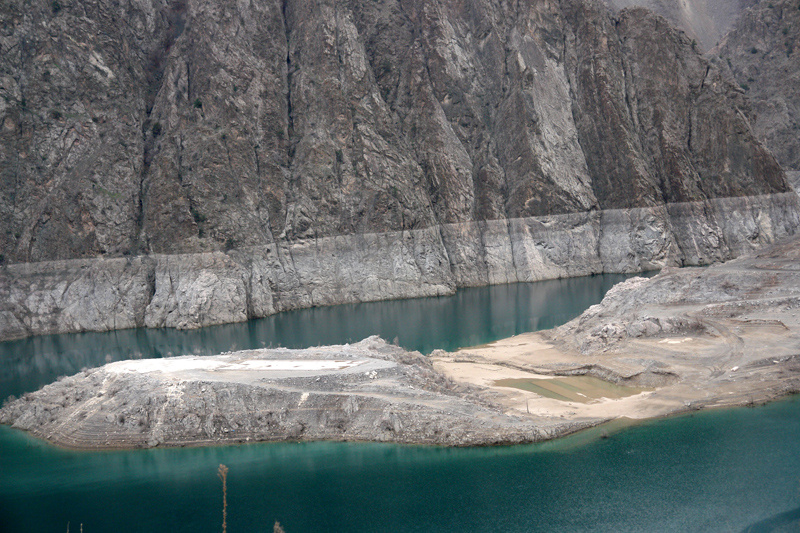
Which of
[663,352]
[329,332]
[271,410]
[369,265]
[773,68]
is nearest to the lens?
[271,410]

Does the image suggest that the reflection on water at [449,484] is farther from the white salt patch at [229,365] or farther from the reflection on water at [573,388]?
the white salt patch at [229,365]

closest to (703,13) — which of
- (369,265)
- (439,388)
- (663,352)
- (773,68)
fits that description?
(773,68)

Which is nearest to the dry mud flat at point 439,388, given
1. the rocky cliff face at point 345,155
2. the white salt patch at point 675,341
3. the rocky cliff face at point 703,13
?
the white salt patch at point 675,341

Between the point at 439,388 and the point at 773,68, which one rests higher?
the point at 773,68

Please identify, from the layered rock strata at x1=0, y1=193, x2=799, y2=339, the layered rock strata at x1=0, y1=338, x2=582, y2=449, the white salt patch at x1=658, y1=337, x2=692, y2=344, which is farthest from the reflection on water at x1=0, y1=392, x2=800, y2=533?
the layered rock strata at x1=0, y1=193, x2=799, y2=339

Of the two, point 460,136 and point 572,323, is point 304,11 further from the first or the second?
point 572,323

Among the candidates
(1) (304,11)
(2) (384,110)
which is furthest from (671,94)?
(1) (304,11)

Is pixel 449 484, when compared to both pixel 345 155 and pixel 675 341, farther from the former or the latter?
pixel 345 155
